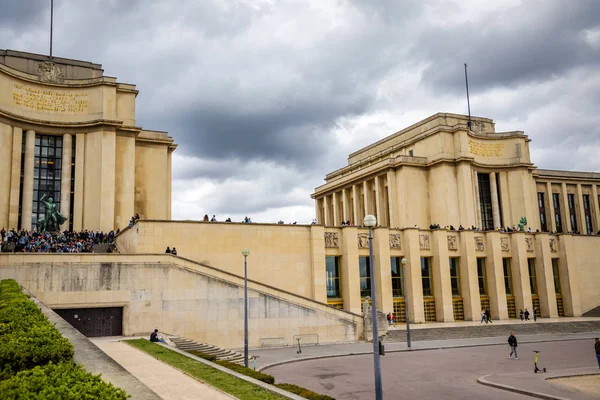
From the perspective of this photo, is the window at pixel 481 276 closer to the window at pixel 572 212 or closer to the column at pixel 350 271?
the column at pixel 350 271

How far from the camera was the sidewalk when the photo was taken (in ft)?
97.9

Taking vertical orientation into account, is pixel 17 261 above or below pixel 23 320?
above

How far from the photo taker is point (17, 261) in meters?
31.2

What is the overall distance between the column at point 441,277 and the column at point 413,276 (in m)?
2.20

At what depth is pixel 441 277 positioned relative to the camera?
52219mm

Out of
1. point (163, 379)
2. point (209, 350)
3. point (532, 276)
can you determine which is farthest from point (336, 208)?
point (163, 379)

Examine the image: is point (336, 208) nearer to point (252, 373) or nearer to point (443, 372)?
point (443, 372)

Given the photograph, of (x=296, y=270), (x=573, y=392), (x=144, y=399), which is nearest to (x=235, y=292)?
(x=296, y=270)

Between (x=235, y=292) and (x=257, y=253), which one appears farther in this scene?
(x=257, y=253)

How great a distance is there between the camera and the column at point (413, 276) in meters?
50.1

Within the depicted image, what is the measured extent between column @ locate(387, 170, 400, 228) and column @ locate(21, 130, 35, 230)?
144 ft

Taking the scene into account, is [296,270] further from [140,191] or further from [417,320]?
[140,191]

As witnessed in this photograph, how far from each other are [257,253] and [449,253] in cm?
2220

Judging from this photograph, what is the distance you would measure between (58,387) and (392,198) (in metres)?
65.5
